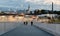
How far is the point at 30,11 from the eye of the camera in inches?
4793

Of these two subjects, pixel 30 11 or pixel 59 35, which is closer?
pixel 59 35

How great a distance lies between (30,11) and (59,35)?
4213 inches

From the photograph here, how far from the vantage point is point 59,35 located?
14852mm
